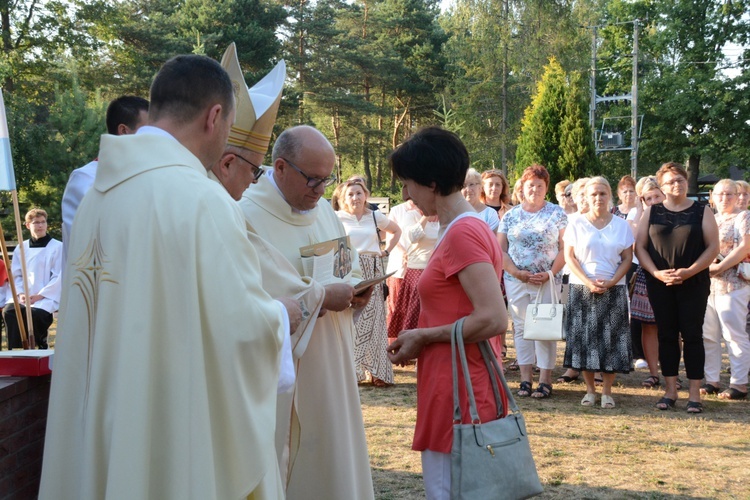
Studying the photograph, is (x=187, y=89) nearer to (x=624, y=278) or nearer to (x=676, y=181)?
(x=676, y=181)

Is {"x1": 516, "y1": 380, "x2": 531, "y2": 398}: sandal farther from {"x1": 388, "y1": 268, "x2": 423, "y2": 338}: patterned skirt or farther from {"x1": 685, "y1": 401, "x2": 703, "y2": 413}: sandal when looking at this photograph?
{"x1": 685, "y1": 401, "x2": 703, "y2": 413}: sandal

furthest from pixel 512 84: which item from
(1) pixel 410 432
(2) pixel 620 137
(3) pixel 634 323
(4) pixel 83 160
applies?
(1) pixel 410 432

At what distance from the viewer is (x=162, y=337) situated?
7.06ft

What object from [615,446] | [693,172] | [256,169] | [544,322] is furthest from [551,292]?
[693,172]

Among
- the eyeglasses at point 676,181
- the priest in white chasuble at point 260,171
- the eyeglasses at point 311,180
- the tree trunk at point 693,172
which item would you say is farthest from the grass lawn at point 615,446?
the tree trunk at point 693,172

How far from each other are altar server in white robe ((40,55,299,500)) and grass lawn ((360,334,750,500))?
2939 millimetres

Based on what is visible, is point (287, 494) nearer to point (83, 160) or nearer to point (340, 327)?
point (340, 327)

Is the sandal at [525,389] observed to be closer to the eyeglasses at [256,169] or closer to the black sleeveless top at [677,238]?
the black sleeveless top at [677,238]

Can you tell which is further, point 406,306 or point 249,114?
point 406,306

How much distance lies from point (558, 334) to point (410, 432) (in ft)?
5.18

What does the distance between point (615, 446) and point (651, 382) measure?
7.38 ft

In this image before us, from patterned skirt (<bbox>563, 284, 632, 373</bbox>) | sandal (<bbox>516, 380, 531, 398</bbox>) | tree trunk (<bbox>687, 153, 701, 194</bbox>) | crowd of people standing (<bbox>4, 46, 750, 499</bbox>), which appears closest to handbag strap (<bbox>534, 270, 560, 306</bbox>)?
patterned skirt (<bbox>563, 284, 632, 373</bbox>)

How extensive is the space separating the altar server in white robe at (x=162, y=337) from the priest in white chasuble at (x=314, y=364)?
1.01 meters

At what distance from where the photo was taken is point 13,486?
2.62m
